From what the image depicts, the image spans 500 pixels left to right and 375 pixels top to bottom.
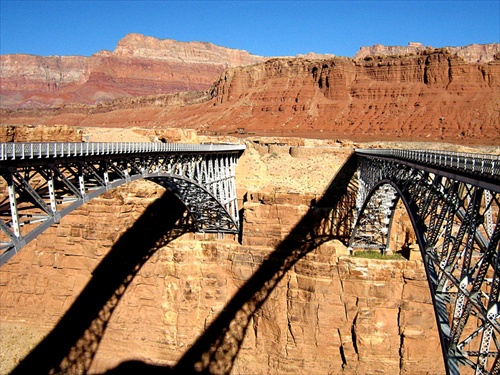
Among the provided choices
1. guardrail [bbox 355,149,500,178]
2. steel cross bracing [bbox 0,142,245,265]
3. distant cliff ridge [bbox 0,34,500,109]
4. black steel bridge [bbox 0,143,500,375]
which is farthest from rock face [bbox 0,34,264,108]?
guardrail [bbox 355,149,500,178]

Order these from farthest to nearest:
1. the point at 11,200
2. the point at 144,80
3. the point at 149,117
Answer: the point at 144,80
the point at 149,117
the point at 11,200

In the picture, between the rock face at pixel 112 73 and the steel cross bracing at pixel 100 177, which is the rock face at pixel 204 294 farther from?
the rock face at pixel 112 73

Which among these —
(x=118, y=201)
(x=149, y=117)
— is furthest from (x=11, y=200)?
(x=149, y=117)

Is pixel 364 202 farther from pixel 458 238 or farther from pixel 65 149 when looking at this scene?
pixel 65 149

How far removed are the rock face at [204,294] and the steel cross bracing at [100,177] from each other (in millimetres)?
2456

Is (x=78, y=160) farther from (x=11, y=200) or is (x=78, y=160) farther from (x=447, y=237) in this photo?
(x=447, y=237)

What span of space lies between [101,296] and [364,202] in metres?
19.2

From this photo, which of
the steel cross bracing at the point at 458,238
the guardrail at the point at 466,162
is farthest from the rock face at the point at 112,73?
the steel cross bracing at the point at 458,238

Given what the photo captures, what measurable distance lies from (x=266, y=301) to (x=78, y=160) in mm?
19133

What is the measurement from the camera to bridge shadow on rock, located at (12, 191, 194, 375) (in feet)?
92.2

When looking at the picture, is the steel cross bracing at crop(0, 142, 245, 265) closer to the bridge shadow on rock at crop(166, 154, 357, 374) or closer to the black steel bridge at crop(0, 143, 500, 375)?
the black steel bridge at crop(0, 143, 500, 375)

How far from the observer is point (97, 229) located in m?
31.5

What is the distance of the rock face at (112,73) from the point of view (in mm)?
173500

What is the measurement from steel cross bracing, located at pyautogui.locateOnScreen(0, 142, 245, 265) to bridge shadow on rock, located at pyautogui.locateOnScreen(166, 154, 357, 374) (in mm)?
4279
